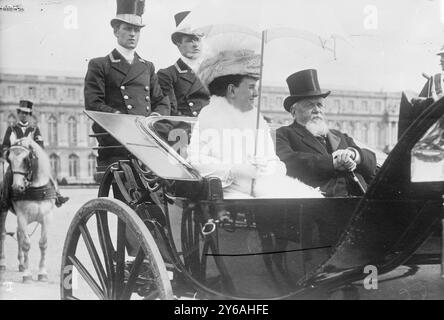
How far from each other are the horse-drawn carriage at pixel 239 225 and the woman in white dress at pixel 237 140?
86 mm

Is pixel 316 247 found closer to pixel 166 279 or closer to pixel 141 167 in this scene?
pixel 166 279

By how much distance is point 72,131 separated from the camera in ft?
8.22

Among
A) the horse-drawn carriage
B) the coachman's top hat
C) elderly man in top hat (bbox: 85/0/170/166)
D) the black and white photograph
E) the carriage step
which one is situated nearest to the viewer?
the horse-drawn carriage

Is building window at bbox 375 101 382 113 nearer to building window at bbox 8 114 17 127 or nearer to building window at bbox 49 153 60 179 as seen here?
building window at bbox 49 153 60 179

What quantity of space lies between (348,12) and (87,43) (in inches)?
41.9

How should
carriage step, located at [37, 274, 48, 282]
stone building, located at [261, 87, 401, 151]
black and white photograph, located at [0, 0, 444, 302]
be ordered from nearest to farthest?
1. black and white photograph, located at [0, 0, 444, 302]
2. stone building, located at [261, 87, 401, 151]
3. carriage step, located at [37, 274, 48, 282]

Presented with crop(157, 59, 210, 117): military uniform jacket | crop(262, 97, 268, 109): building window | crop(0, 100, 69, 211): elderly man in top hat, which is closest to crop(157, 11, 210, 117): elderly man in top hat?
crop(157, 59, 210, 117): military uniform jacket

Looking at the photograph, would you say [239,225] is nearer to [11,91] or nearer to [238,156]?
[238,156]

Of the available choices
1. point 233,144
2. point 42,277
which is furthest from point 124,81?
point 42,277

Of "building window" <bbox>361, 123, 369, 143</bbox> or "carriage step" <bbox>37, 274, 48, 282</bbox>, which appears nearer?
"building window" <bbox>361, 123, 369, 143</bbox>

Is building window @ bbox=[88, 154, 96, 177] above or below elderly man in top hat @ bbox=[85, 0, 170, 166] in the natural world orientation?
below

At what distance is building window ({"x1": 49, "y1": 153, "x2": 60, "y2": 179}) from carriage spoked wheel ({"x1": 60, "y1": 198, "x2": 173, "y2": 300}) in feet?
0.60

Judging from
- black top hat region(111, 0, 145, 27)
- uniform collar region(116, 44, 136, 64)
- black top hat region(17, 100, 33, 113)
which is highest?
black top hat region(111, 0, 145, 27)

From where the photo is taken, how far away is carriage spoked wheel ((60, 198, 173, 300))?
233 cm
